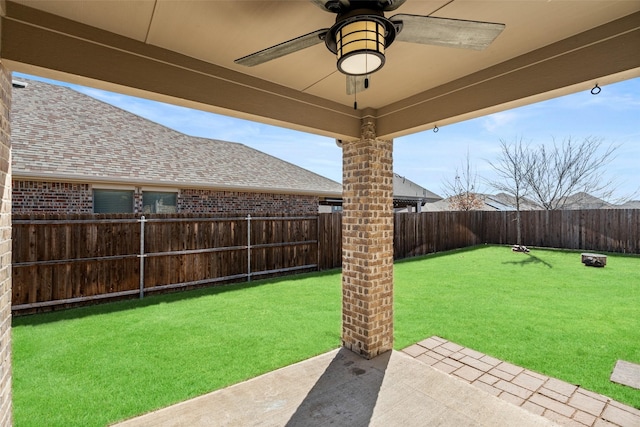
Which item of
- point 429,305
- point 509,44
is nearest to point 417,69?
point 509,44

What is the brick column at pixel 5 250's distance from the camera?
5.91 ft

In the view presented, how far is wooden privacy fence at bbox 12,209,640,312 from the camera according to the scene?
5582mm

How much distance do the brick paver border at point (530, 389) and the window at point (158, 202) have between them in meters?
7.51

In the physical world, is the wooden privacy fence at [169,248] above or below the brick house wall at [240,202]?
below

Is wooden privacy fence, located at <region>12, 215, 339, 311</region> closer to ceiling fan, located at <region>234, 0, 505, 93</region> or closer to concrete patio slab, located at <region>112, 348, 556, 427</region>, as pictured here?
concrete patio slab, located at <region>112, 348, 556, 427</region>

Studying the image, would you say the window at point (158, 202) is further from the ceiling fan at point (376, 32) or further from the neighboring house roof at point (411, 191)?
the neighboring house roof at point (411, 191)

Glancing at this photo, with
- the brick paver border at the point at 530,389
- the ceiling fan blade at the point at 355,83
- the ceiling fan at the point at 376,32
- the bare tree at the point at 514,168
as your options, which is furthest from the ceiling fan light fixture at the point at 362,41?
the bare tree at the point at 514,168

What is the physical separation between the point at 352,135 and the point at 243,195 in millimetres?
7069

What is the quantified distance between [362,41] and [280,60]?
46.1 inches

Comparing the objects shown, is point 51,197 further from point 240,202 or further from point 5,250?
point 5,250

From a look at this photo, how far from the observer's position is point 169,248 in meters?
6.97

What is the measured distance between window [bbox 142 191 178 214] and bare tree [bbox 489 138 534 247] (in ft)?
50.8

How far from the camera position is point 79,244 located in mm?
5953

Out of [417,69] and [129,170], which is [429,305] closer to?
[417,69]
